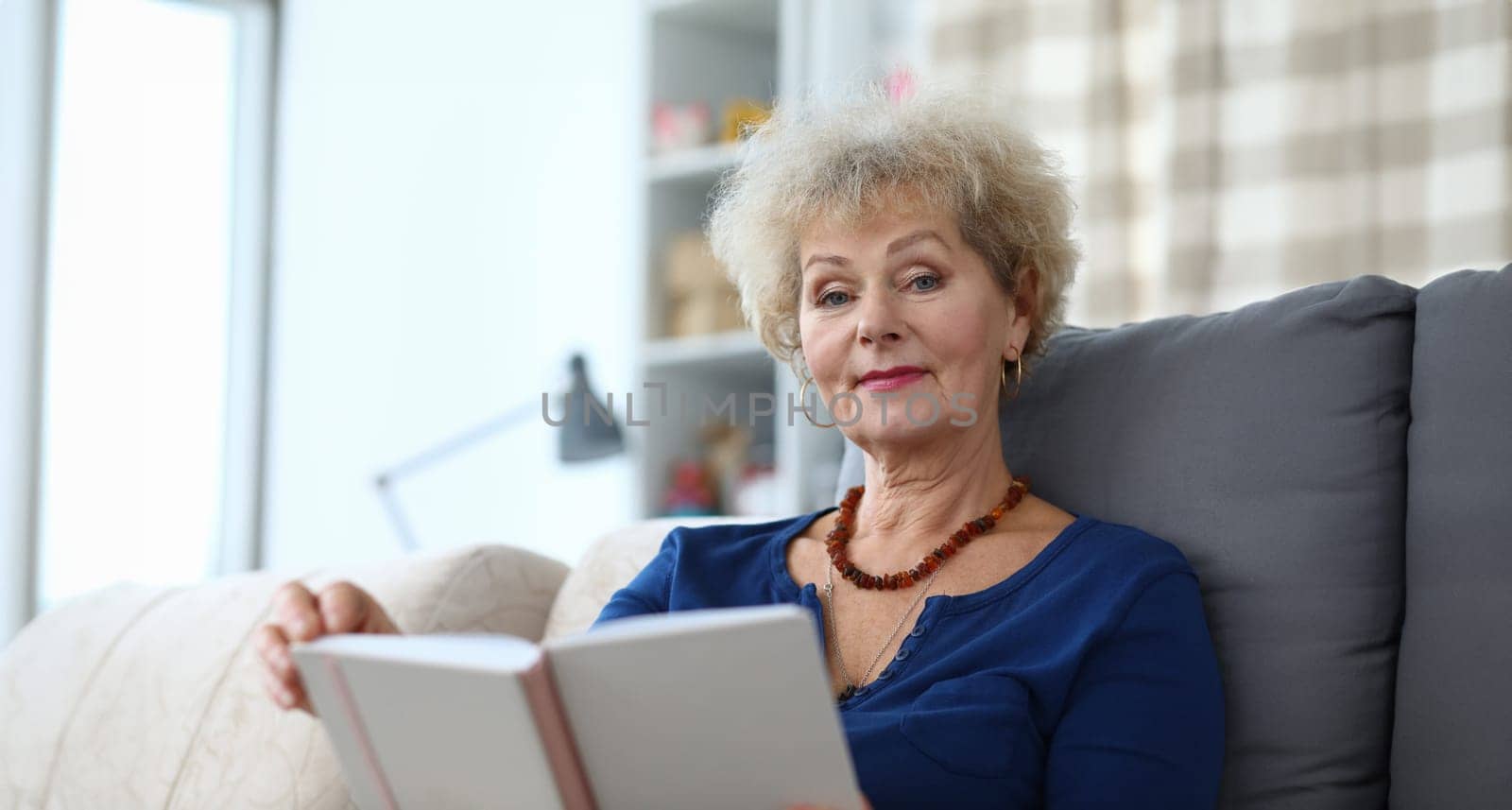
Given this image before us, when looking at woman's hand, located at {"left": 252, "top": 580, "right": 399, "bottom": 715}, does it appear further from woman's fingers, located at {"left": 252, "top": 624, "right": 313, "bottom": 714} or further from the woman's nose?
the woman's nose

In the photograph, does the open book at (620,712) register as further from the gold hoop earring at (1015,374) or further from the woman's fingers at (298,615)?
the gold hoop earring at (1015,374)

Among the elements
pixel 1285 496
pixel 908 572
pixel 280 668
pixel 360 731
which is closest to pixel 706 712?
pixel 360 731

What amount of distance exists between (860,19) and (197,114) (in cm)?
217

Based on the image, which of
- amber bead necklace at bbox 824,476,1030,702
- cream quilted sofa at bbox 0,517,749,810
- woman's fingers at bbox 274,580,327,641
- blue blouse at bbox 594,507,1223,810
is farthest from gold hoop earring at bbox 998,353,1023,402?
woman's fingers at bbox 274,580,327,641

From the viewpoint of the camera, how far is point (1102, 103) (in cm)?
284

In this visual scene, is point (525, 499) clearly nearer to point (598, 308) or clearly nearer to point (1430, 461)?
point (598, 308)

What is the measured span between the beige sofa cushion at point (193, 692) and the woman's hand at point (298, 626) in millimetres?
551

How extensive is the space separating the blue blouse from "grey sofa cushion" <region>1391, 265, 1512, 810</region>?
167 millimetres

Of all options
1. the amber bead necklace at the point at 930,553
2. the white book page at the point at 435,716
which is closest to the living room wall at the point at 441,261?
the amber bead necklace at the point at 930,553

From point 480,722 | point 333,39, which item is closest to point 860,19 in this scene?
point 333,39

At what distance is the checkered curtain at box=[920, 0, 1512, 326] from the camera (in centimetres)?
238

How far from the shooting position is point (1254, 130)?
260cm

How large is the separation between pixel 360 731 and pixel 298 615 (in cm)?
12

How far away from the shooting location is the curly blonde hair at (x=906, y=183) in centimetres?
151
